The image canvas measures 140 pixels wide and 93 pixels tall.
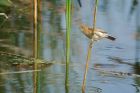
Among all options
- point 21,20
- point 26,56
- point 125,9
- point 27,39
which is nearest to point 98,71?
point 26,56

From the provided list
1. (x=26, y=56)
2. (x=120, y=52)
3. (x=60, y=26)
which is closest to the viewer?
(x=26, y=56)

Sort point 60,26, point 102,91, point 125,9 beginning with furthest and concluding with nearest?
point 125,9 → point 60,26 → point 102,91

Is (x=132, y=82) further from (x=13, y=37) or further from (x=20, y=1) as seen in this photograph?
(x=20, y=1)

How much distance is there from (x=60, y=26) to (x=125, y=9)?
1256mm

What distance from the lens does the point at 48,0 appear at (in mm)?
6453

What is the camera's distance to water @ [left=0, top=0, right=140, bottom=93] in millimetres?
3615

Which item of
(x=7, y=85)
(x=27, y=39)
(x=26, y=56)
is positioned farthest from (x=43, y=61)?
(x=27, y=39)

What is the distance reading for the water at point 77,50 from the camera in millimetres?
3615

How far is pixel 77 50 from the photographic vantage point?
4461 millimetres

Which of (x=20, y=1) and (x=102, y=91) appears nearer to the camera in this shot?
(x=102, y=91)

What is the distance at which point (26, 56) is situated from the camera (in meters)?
4.21

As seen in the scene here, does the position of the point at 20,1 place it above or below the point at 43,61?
above

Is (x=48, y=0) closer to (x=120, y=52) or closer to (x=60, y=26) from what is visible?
(x=60, y=26)

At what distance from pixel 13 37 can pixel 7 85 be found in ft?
4.31
